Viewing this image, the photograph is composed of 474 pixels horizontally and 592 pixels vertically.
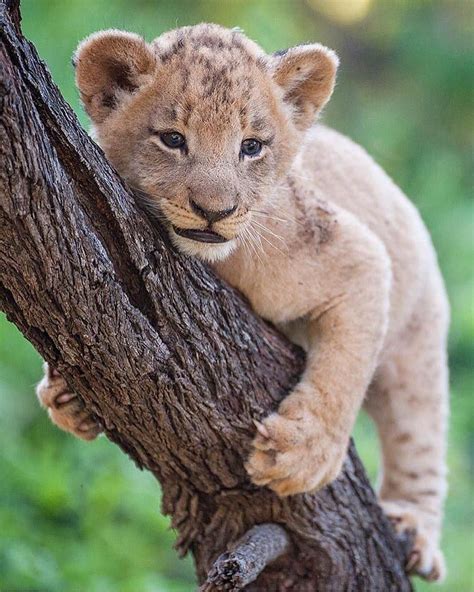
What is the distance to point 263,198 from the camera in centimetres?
374

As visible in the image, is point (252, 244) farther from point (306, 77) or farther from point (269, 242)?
point (306, 77)

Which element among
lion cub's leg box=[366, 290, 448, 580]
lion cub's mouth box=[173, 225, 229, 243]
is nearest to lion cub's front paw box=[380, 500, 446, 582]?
lion cub's leg box=[366, 290, 448, 580]

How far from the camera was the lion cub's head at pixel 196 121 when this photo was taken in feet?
11.3

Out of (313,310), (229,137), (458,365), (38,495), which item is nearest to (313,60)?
(229,137)

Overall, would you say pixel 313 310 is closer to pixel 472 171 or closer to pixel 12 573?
pixel 12 573

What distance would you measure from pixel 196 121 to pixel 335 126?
310 inches

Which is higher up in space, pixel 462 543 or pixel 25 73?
pixel 462 543

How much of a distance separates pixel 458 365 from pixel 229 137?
709 cm

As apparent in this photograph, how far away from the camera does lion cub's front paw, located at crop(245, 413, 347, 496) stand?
3.73 meters

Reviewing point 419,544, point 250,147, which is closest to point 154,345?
point 250,147

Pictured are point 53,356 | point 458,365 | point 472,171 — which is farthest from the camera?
point 472,171

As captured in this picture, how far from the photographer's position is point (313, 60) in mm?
3941

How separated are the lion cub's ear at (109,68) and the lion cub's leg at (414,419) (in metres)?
2.17

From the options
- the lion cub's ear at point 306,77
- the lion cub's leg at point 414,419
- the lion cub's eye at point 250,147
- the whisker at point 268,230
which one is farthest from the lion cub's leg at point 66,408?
the lion cub's leg at point 414,419
